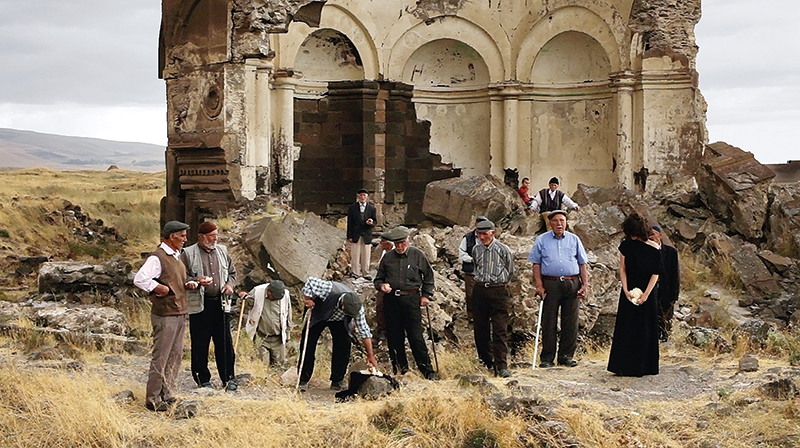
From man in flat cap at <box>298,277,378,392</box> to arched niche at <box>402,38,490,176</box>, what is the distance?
11.7 m

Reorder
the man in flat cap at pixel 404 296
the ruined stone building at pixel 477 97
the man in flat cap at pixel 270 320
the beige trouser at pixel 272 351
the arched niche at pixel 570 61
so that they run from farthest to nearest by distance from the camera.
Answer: the arched niche at pixel 570 61 < the ruined stone building at pixel 477 97 < the beige trouser at pixel 272 351 < the man in flat cap at pixel 270 320 < the man in flat cap at pixel 404 296

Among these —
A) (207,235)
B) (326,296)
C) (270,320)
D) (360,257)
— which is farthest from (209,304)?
(360,257)

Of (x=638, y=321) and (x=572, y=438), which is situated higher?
(x=638, y=321)

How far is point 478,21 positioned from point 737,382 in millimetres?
12364

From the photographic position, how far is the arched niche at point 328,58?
18406 millimetres

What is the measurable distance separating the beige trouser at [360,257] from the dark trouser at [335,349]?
195 inches

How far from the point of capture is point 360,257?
13852mm

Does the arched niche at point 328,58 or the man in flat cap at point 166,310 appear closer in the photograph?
the man in flat cap at point 166,310

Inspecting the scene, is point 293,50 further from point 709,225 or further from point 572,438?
point 572,438

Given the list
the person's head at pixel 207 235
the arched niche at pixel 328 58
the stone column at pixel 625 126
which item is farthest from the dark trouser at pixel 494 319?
the arched niche at pixel 328 58

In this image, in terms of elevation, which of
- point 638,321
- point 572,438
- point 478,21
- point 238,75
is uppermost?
point 478,21

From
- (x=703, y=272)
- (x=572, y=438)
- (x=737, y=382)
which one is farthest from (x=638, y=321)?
(x=703, y=272)

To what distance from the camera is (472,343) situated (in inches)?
418

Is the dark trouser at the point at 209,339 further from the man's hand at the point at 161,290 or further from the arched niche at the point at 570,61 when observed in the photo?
the arched niche at the point at 570,61
